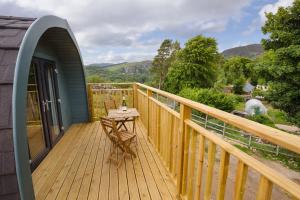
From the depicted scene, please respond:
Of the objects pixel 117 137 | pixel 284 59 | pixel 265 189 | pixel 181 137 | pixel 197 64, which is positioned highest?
pixel 197 64

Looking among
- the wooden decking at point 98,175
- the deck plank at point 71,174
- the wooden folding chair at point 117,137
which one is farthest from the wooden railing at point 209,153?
the deck plank at point 71,174

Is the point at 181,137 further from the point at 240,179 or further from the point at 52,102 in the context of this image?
the point at 52,102

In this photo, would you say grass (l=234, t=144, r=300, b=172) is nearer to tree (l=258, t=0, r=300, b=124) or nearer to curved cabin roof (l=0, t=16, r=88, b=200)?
tree (l=258, t=0, r=300, b=124)

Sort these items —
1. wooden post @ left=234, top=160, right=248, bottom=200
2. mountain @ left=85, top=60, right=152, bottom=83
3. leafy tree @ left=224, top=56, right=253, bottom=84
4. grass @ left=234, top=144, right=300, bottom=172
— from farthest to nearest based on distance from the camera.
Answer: leafy tree @ left=224, top=56, right=253, bottom=84, mountain @ left=85, top=60, right=152, bottom=83, grass @ left=234, top=144, right=300, bottom=172, wooden post @ left=234, top=160, right=248, bottom=200

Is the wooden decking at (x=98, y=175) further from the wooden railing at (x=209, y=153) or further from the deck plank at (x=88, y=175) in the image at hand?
the wooden railing at (x=209, y=153)

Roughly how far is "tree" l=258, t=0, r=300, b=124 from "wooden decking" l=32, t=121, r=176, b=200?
8.73 metres

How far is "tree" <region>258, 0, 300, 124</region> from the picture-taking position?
28.3ft

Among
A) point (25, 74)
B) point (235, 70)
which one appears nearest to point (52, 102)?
point (25, 74)

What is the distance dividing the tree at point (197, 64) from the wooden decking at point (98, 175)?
55.4 ft

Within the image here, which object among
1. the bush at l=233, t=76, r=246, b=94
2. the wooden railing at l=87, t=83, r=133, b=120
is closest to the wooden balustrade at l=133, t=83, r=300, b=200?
the wooden railing at l=87, t=83, r=133, b=120

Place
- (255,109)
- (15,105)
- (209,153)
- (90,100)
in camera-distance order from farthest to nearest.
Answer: (255,109) → (90,100) → (15,105) → (209,153)

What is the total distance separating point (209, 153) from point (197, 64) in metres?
19.3

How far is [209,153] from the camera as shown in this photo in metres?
1.43

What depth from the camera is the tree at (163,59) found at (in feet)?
87.2
